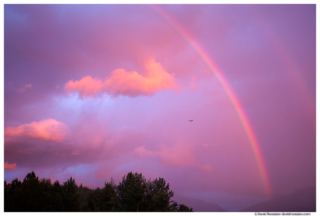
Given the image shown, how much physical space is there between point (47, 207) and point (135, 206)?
18497mm

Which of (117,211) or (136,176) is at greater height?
(136,176)

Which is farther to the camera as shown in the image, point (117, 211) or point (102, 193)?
point (102, 193)

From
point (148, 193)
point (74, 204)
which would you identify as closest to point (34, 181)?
point (74, 204)

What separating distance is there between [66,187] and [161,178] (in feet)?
126

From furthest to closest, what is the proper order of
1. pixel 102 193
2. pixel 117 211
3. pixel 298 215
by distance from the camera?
pixel 102 193, pixel 117 211, pixel 298 215

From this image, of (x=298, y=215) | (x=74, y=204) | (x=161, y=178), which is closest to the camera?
(x=298, y=215)

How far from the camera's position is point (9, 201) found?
47.9 meters

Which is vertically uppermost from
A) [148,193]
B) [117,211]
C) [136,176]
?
[136,176]

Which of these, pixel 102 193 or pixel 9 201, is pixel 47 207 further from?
pixel 102 193

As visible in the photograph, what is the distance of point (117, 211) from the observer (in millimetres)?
47375

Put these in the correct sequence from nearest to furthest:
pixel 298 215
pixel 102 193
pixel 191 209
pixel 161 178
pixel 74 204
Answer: pixel 298 215
pixel 74 204
pixel 191 209
pixel 102 193
pixel 161 178

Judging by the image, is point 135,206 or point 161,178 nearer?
point 135,206

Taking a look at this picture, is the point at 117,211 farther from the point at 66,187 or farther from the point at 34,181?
the point at 34,181

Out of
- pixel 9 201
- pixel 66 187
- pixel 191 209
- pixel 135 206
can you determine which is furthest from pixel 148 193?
pixel 9 201
